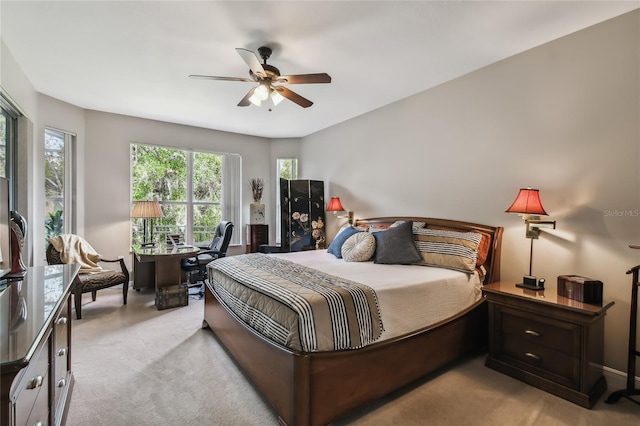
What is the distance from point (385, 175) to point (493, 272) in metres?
1.88

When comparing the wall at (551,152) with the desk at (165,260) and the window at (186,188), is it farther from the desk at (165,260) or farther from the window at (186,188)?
the window at (186,188)

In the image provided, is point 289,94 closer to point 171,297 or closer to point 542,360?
point 171,297

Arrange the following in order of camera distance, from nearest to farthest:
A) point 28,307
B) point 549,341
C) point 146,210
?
point 28,307 < point 549,341 < point 146,210

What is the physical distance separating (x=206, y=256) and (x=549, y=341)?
165 inches

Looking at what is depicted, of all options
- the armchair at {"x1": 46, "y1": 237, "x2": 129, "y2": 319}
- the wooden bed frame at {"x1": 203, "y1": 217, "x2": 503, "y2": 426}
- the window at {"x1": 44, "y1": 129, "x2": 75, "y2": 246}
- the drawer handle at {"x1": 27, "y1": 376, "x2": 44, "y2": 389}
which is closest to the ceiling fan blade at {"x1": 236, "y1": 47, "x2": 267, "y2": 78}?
the wooden bed frame at {"x1": 203, "y1": 217, "x2": 503, "y2": 426}

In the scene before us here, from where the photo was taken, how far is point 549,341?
2.19 meters

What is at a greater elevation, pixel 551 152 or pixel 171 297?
pixel 551 152

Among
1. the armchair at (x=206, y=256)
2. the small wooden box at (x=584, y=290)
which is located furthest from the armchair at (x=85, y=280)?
the small wooden box at (x=584, y=290)

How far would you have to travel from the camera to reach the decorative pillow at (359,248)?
3.16 metres

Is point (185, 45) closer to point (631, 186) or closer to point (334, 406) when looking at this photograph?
point (334, 406)

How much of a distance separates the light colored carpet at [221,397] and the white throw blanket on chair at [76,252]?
4.09ft

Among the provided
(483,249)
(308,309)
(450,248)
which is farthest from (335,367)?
(483,249)

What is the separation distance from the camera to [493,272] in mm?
2900

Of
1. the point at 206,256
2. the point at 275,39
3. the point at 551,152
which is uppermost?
the point at 275,39
